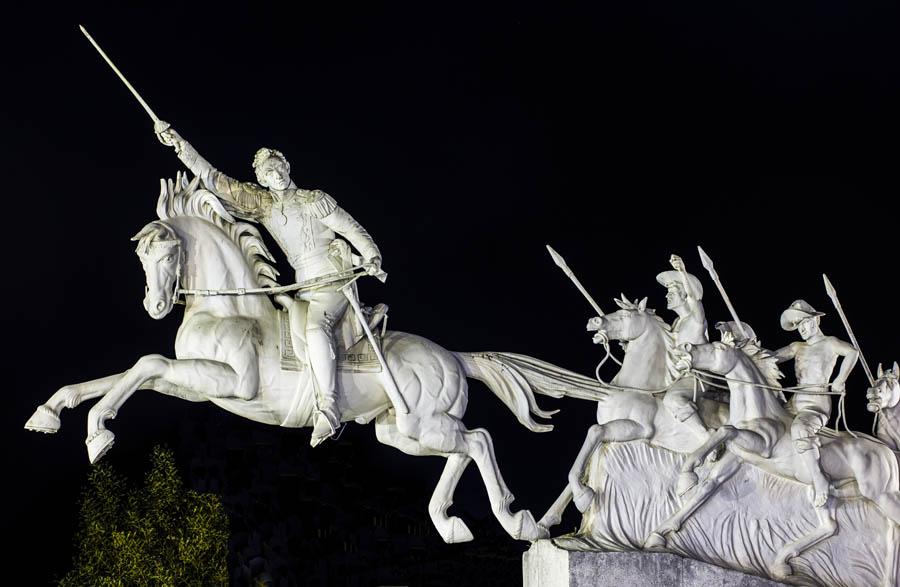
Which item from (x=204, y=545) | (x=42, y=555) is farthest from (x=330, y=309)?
(x=42, y=555)

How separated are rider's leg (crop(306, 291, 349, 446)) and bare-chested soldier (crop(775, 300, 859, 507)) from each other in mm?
2700

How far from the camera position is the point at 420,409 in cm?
862

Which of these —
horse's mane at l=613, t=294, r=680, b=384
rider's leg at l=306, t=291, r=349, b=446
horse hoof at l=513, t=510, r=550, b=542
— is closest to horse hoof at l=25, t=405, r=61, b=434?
rider's leg at l=306, t=291, r=349, b=446

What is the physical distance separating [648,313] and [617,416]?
73 centimetres

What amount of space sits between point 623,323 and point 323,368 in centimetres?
195

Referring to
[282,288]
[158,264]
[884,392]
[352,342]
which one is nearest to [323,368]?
[352,342]

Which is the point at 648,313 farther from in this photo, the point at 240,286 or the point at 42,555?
the point at 42,555

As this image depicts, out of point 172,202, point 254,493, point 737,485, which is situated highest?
point 172,202

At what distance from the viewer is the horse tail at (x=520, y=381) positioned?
29.5 feet

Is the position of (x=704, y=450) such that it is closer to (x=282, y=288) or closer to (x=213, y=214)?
(x=282, y=288)

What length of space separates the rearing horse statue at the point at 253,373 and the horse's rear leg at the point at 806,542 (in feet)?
4.73

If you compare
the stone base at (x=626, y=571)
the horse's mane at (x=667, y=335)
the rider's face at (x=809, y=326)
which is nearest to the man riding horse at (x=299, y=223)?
the stone base at (x=626, y=571)

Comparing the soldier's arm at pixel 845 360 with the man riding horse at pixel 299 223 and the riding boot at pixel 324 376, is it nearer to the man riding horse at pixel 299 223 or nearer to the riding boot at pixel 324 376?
the man riding horse at pixel 299 223

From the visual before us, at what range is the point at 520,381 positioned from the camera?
9008mm
